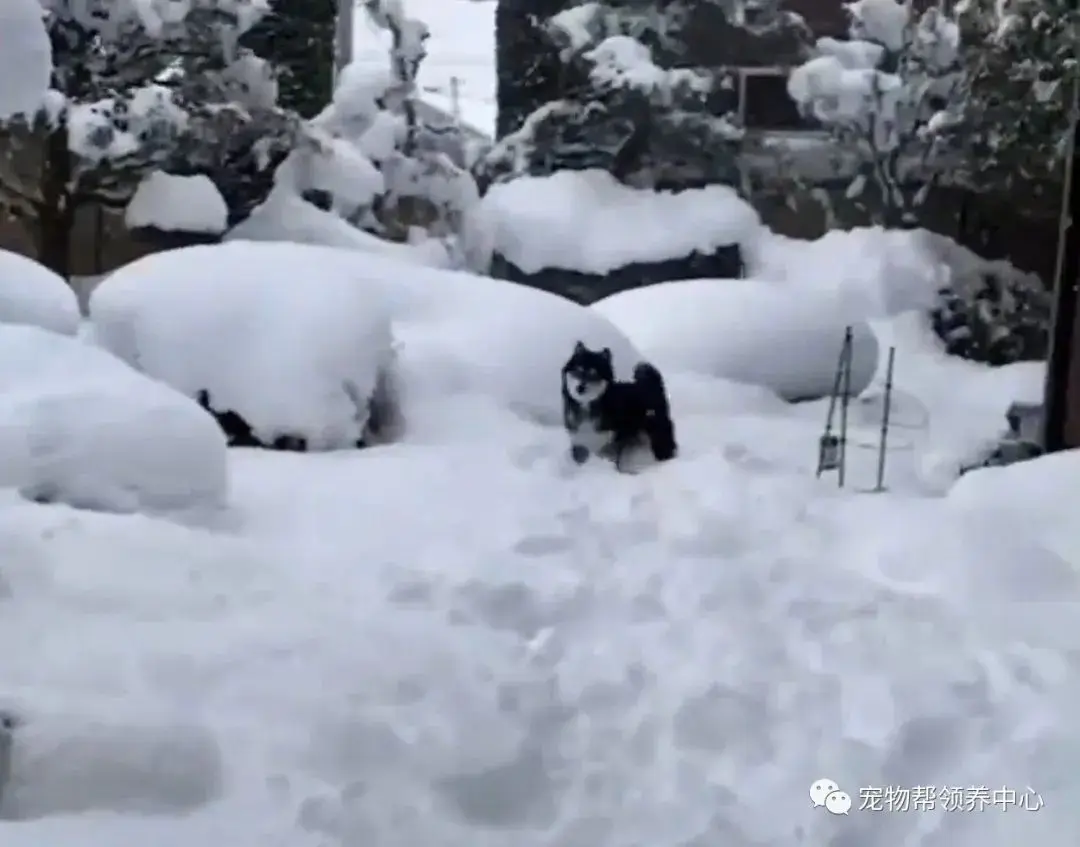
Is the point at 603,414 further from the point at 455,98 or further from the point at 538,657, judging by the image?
the point at 455,98

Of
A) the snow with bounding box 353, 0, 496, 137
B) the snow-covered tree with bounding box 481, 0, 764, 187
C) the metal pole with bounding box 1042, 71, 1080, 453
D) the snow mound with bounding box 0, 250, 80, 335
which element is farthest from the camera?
the snow-covered tree with bounding box 481, 0, 764, 187

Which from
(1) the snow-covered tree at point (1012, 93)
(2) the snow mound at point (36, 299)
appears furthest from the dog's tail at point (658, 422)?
(1) the snow-covered tree at point (1012, 93)

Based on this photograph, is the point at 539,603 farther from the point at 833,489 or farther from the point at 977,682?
the point at 833,489

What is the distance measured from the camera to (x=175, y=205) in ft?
21.7

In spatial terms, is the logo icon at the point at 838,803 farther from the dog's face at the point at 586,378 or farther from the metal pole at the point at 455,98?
the metal pole at the point at 455,98

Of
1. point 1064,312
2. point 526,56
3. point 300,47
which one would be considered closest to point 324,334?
point 1064,312

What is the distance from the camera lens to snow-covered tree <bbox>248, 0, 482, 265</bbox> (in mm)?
7449

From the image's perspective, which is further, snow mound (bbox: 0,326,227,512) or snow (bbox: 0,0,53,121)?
snow mound (bbox: 0,326,227,512)

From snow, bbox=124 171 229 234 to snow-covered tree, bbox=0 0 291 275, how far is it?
0.08 m

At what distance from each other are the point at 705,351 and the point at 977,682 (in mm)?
3207

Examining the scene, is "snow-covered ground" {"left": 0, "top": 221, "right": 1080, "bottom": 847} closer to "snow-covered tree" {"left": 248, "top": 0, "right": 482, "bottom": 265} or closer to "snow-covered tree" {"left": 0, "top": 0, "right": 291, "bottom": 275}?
"snow-covered tree" {"left": 0, "top": 0, "right": 291, "bottom": 275}

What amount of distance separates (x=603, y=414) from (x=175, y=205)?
11.5 ft

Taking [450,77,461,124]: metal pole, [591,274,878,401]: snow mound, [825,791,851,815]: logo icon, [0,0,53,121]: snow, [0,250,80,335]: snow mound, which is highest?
[0,0,53,121]: snow

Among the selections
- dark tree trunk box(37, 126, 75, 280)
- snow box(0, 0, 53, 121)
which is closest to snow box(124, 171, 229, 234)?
dark tree trunk box(37, 126, 75, 280)
